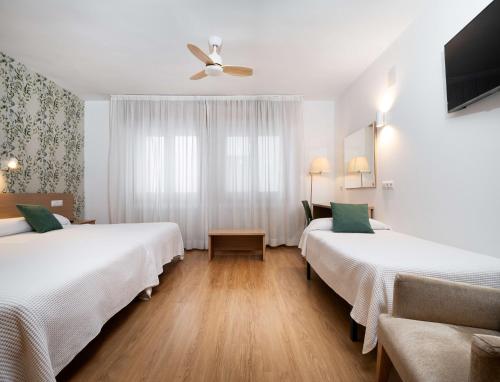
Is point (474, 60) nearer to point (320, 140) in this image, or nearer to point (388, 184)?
point (388, 184)

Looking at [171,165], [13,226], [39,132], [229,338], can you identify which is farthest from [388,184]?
[39,132]

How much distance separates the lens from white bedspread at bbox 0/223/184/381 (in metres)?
0.98

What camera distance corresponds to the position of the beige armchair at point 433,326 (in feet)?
2.79

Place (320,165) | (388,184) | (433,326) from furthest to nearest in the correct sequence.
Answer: (320,165)
(388,184)
(433,326)

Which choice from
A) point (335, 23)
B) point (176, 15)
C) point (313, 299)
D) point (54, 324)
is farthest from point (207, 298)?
point (335, 23)

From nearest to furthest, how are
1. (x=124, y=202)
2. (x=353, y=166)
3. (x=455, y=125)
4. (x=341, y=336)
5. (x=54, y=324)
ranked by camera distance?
(x=54, y=324) < (x=341, y=336) < (x=455, y=125) < (x=353, y=166) < (x=124, y=202)

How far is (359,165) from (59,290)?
339 centimetres

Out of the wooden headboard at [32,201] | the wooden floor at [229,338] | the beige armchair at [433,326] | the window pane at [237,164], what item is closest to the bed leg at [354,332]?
the wooden floor at [229,338]

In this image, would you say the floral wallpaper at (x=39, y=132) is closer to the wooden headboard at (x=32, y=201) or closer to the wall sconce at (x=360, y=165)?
the wooden headboard at (x=32, y=201)

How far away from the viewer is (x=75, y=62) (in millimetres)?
3203

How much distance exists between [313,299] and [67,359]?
186 centimetres

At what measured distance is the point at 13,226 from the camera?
8.58 feet

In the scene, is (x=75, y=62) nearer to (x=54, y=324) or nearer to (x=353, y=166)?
(x=54, y=324)

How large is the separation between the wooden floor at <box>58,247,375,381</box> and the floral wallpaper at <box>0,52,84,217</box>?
8.17 ft
